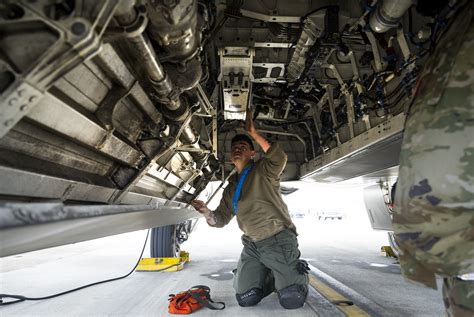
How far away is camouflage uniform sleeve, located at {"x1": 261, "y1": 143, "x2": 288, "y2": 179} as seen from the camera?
2.52 metres

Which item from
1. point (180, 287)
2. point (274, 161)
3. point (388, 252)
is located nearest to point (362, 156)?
point (274, 161)

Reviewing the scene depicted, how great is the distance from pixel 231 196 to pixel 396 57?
188cm

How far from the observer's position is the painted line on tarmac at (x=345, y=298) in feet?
6.73

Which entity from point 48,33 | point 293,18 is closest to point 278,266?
point 293,18

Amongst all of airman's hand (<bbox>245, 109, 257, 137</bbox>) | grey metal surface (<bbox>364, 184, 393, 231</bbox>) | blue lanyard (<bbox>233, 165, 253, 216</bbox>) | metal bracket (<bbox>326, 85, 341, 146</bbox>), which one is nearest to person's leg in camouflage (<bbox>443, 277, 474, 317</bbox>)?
airman's hand (<bbox>245, 109, 257, 137</bbox>)

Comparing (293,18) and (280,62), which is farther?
(280,62)

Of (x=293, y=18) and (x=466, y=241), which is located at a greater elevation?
(x=293, y=18)

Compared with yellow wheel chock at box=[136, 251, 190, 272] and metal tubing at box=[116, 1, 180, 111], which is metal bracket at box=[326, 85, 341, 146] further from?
yellow wheel chock at box=[136, 251, 190, 272]

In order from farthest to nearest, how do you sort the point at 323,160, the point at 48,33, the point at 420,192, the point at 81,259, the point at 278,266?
the point at 81,259 → the point at 323,160 → the point at 278,266 → the point at 420,192 → the point at 48,33

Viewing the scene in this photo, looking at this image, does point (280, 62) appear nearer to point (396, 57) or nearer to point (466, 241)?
point (396, 57)

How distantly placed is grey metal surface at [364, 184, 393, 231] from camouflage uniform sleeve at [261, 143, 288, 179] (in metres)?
2.40

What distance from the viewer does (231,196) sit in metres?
2.94

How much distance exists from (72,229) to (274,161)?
5.94 ft

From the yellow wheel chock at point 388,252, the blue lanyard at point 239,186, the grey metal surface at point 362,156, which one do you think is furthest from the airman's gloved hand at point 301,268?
the yellow wheel chock at point 388,252
